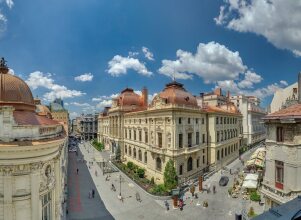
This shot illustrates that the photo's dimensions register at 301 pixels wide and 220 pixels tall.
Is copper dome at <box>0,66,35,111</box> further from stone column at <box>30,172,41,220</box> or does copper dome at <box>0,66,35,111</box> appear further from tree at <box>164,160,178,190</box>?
tree at <box>164,160,178,190</box>

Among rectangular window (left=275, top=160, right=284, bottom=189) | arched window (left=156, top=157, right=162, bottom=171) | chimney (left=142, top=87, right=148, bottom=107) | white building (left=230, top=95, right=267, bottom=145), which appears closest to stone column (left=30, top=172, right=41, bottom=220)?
rectangular window (left=275, top=160, right=284, bottom=189)

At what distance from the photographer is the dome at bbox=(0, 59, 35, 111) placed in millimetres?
16359

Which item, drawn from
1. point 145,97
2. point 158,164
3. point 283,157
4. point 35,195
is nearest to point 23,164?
point 35,195

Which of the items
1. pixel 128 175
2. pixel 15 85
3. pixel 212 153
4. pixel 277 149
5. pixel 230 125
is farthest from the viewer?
pixel 230 125

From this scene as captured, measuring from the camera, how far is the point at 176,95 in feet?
144

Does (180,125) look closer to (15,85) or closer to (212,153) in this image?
(212,153)

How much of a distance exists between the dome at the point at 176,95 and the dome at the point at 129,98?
62.9 feet

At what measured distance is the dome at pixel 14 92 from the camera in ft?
53.7

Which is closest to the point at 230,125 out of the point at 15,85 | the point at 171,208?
the point at 171,208

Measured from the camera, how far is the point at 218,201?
34625 millimetres

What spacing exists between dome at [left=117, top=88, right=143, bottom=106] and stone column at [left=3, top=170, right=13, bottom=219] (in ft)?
168

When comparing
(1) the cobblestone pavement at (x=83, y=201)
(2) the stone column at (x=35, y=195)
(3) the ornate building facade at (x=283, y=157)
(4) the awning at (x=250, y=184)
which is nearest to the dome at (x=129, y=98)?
(1) the cobblestone pavement at (x=83, y=201)

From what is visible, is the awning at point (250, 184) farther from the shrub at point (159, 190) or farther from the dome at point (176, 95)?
the dome at point (176, 95)

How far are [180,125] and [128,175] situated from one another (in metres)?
16.3
